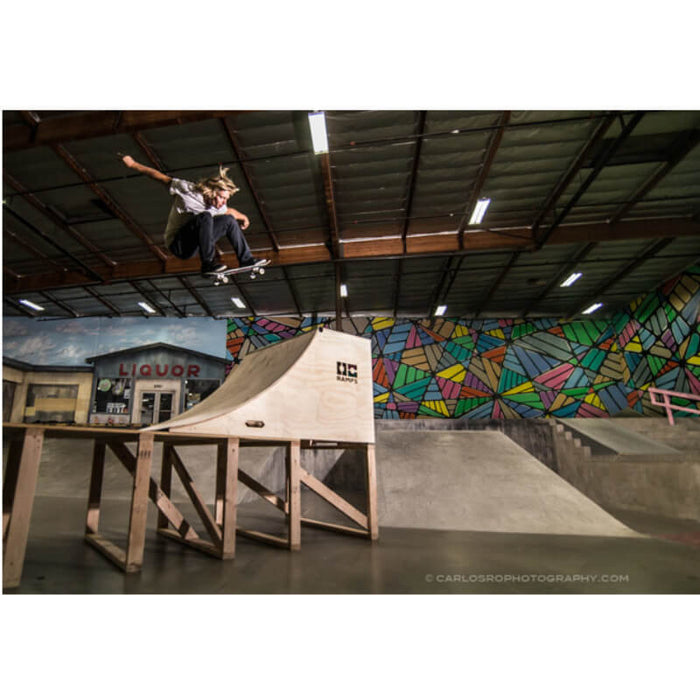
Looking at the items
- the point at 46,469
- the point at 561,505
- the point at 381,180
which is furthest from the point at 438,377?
the point at 46,469

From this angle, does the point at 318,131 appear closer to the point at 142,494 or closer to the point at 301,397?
the point at 301,397

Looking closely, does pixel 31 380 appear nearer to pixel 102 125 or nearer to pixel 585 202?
pixel 102 125

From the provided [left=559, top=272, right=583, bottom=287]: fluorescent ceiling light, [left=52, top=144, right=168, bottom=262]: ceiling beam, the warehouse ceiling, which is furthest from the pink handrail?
[left=52, top=144, right=168, bottom=262]: ceiling beam

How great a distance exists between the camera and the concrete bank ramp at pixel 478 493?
15.7 ft

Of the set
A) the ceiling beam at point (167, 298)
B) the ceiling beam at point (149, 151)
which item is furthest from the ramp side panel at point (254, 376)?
the ceiling beam at point (167, 298)

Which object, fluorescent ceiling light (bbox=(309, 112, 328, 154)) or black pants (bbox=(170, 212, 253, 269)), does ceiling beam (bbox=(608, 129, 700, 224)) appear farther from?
black pants (bbox=(170, 212, 253, 269))

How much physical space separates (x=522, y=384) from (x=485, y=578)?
1243 centimetres

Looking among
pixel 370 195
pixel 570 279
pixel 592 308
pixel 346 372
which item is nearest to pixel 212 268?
pixel 346 372

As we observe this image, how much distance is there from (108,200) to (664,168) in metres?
10.7

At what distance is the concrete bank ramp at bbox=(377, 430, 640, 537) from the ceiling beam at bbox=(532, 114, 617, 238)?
502 centimetres

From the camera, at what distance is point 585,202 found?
8.79 meters

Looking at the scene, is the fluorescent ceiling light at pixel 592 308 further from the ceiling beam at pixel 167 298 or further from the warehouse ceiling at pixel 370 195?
the ceiling beam at pixel 167 298

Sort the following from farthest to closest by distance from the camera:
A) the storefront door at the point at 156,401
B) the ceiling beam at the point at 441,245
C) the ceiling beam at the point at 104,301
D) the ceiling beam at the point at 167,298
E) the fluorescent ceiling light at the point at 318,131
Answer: the storefront door at the point at 156,401
the ceiling beam at the point at 167,298
the ceiling beam at the point at 104,301
the ceiling beam at the point at 441,245
the fluorescent ceiling light at the point at 318,131

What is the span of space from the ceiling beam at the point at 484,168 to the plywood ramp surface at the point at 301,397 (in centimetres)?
437
